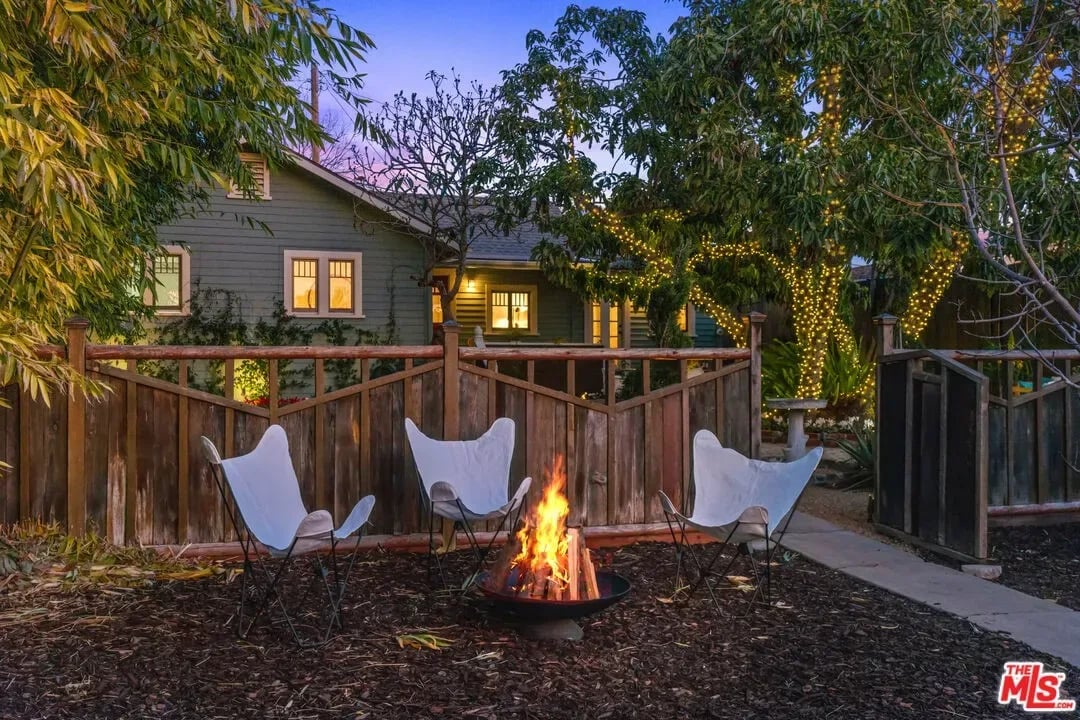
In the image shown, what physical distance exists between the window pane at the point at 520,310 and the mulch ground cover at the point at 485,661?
1224 centimetres

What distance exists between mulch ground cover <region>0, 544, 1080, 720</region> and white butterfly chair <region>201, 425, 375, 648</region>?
0.47 feet

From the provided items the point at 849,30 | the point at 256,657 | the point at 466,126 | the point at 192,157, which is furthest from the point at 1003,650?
the point at 466,126

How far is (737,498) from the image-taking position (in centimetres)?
497

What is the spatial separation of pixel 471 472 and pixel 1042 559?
360 cm

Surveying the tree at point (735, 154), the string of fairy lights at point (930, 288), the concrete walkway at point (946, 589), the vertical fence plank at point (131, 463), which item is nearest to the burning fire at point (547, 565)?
the concrete walkway at point (946, 589)

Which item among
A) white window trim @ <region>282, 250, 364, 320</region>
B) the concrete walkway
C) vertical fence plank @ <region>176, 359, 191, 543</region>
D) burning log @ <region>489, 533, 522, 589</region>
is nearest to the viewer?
burning log @ <region>489, 533, 522, 589</region>

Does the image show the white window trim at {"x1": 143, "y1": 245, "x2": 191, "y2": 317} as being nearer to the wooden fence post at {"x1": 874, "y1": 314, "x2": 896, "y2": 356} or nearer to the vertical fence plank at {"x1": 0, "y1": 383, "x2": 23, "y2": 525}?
the vertical fence plank at {"x1": 0, "y1": 383, "x2": 23, "y2": 525}

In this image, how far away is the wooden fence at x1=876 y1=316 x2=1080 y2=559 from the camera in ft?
17.1

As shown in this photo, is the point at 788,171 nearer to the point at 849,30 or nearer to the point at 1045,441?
the point at 849,30

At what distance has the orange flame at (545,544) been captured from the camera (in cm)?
376

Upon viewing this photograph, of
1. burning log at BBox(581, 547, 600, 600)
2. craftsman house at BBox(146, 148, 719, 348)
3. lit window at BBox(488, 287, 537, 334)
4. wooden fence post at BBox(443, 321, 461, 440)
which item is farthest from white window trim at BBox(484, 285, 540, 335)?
burning log at BBox(581, 547, 600, 600)

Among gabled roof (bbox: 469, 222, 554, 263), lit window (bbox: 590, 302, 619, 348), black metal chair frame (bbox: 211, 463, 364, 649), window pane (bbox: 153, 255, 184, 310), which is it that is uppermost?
gabled roof (bbox: 469, 222, 554, 263)

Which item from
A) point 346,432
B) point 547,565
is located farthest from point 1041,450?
point 346,432

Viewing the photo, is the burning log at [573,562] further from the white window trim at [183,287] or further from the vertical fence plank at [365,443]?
the white window trim at [183,287]
